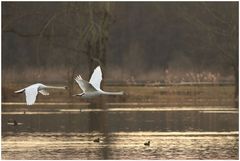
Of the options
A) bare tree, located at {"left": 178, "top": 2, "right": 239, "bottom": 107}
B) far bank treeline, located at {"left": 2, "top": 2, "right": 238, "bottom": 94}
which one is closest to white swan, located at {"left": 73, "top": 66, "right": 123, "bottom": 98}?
far bank treeline, located at {"left": 2, "top": 2, "right": 238, "bottom": 94}

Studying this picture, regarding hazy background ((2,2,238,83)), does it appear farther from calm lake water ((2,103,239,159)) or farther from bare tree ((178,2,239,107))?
calm lake water ((2,103,239,159))

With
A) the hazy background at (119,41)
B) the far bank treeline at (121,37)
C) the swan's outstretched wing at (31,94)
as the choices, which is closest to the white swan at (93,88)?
the swan's outstretched wing at (31,94)

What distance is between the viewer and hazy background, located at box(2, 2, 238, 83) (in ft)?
108

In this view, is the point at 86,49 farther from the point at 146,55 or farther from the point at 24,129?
the point at 146,55

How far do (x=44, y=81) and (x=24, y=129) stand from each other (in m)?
17.5

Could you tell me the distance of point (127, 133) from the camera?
2028cm

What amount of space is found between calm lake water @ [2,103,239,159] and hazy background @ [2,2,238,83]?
9.51 feet

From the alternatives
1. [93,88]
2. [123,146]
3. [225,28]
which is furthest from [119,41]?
[123,146]

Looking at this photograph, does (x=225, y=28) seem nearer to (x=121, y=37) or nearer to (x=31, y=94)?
(x=31, y=94)

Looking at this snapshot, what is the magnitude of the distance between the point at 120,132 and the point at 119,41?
43952mm

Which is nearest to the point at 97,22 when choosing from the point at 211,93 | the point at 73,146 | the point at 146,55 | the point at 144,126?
the point at 211,93

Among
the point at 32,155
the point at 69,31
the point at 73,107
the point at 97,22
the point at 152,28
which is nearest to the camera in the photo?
the point at 32,155

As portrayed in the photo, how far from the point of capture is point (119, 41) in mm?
64375

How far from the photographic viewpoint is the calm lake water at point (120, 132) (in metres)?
16.8
